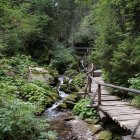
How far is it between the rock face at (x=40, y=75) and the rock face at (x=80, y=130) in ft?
22.8

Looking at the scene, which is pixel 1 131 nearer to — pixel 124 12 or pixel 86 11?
pixel 124 12

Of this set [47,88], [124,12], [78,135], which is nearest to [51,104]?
[47,88]

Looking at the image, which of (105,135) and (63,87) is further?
(63,87)

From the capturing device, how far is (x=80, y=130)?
10.3 m

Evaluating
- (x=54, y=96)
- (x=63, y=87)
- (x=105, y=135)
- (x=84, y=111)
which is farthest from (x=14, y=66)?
(x=105, y=135)

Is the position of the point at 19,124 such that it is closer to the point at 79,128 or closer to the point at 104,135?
the point at 104,135

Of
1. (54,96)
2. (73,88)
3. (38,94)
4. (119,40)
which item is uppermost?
(119,40)

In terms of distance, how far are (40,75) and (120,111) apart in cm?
965

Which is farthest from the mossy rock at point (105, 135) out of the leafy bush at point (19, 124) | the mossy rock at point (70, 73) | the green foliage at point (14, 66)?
the mossy rock at point (70, 73)

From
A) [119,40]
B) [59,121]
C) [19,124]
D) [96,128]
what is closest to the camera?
[19,124]

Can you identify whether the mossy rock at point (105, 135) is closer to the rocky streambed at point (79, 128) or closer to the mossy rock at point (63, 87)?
the rocky streambed at point (79, 128)

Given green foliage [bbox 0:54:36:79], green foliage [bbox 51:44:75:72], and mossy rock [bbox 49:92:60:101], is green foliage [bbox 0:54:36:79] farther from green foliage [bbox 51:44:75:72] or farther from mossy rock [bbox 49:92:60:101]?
green foliage [bbox 51:44:75:72]

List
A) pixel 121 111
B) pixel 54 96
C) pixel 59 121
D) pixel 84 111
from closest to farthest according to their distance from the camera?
pixel 121 111 < pixel 59 121 < pixel 84 111 < pixel 54 96

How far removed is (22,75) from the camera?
18.2 metres
